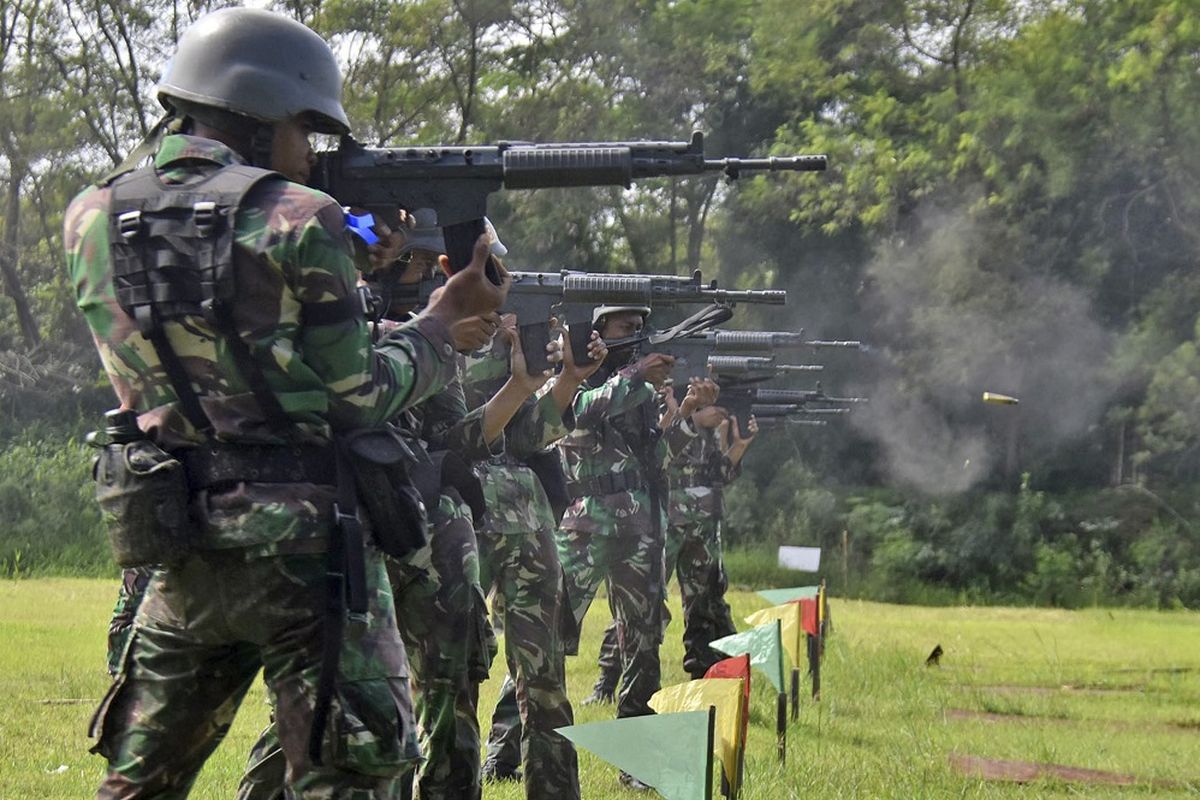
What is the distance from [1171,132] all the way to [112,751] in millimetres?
23168

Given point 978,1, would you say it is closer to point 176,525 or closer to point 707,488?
point 707,488

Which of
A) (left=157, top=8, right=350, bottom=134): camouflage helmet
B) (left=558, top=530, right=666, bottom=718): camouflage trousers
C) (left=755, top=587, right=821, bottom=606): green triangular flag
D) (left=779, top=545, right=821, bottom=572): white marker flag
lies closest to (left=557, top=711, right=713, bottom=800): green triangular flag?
(left=157, top=8, right=350, bottom=134): camouflage helmet

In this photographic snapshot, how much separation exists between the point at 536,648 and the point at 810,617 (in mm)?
5210

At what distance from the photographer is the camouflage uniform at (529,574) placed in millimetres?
6871

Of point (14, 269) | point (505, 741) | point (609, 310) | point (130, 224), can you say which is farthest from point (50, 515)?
point (130, 224)

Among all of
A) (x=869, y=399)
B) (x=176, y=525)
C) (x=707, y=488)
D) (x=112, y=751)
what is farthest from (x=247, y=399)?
(x=869, y=399)

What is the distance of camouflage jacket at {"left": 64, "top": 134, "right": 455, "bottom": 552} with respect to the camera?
4.08m

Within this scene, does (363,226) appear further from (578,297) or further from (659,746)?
(578,297)

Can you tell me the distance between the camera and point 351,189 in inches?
192

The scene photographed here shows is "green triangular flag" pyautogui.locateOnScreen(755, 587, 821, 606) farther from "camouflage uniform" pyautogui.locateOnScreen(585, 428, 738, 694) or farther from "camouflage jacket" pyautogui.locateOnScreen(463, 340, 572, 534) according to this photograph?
"camouflage jacket" pyautogui.locateOnScreen(463, 340, 572, 534)

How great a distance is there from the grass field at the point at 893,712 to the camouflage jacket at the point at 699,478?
1152mm

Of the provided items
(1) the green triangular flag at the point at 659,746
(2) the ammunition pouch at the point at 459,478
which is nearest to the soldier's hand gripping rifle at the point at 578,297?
(2) the ammunition pouch at the point at 459,478

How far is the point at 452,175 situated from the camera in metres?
4.97

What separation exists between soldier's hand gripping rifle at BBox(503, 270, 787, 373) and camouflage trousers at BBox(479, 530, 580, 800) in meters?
0.91
